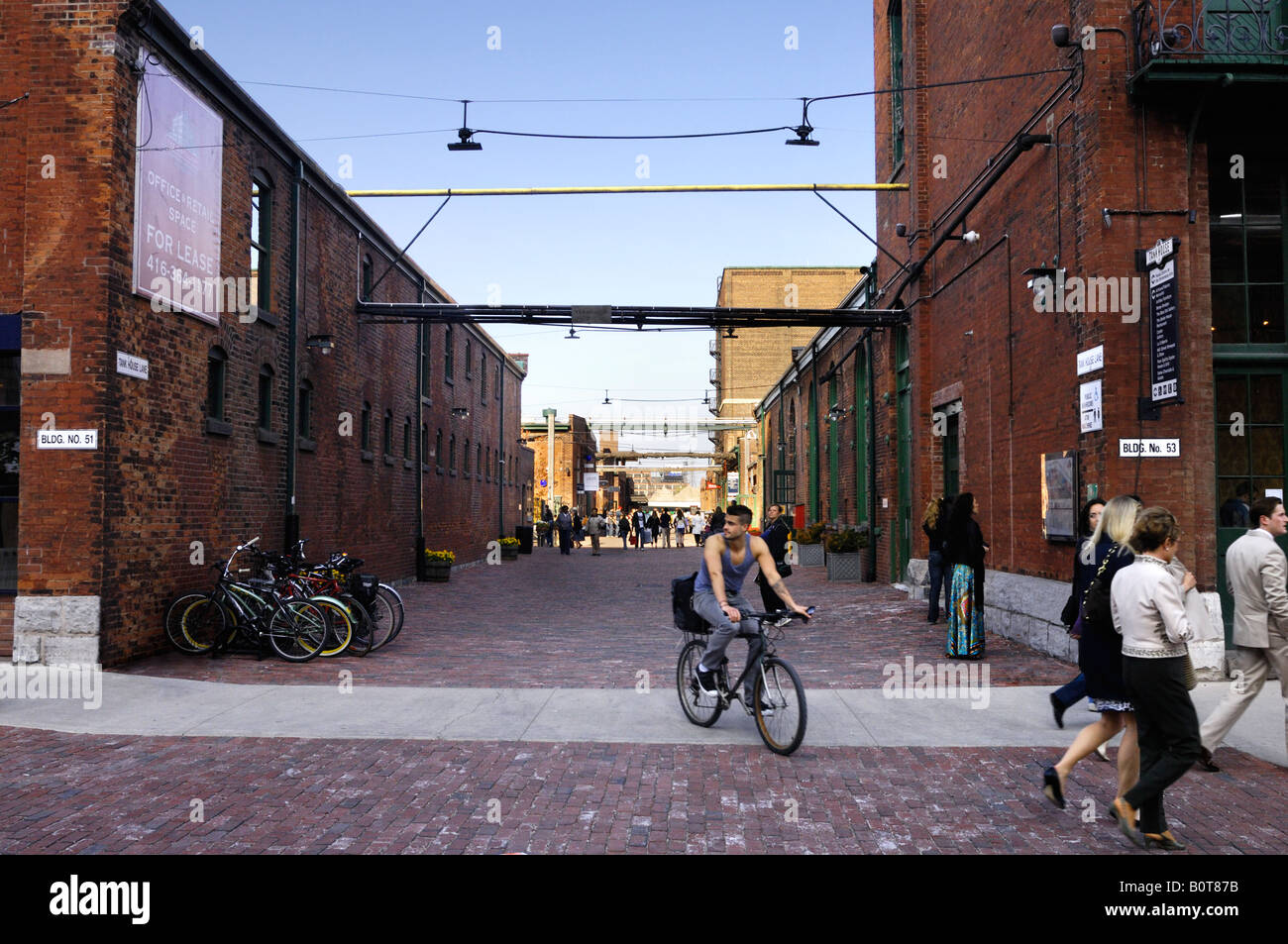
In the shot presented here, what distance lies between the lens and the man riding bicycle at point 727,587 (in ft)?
23.6

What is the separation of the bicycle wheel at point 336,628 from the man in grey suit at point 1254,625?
8828mm

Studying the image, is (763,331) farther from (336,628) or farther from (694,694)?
(694,694)

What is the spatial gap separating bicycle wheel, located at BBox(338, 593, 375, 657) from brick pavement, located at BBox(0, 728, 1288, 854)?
14.7 feet

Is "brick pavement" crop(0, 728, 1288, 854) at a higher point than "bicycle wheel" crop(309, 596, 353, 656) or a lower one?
lower

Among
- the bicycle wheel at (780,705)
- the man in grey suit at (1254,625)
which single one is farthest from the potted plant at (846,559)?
the man in grey suit at (1254,625)

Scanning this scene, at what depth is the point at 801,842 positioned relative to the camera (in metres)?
5.10

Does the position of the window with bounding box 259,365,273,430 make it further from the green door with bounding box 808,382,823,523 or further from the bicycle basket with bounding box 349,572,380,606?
the green door with bounding box 808,382,823,523

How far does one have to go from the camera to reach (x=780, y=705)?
6.95 metres

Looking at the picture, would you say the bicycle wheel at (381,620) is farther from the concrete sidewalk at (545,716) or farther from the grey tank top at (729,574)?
the grey tank top at (729,574)

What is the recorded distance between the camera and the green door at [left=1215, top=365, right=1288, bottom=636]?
1019cm

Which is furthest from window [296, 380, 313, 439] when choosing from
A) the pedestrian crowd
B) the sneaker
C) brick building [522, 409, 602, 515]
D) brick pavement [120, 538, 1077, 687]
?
brick building [522, 409, 602, 515]

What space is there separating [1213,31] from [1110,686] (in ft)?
25.5

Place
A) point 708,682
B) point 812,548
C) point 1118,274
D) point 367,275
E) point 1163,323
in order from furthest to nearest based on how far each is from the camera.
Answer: point 812,548
point 367,275
point 1118,274
point 1163,323
point 708,682

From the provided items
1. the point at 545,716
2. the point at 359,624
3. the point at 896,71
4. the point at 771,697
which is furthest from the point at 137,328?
the point at 896,71
